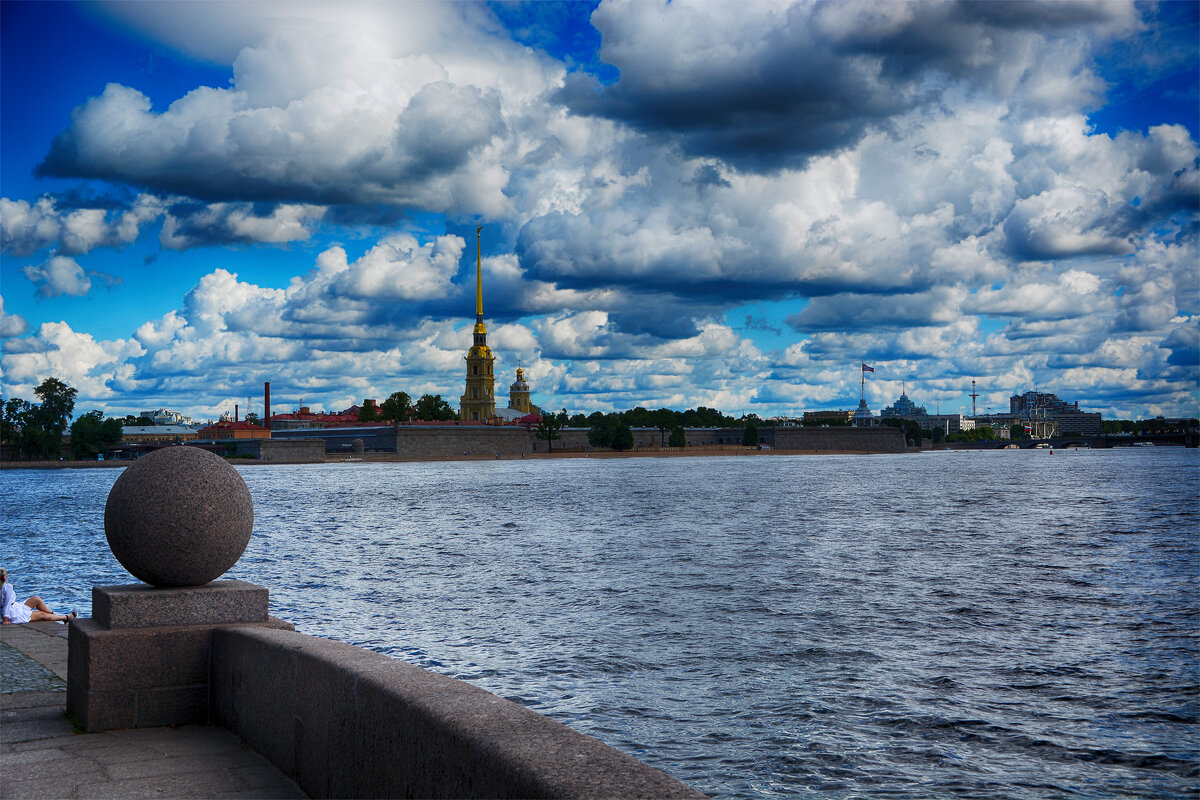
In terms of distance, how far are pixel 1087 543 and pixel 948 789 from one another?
26.9 meters

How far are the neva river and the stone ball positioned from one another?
16.9 ft

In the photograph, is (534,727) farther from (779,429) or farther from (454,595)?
(779,429)

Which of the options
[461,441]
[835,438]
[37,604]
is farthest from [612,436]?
[37,604]

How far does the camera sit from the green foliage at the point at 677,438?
179 metres

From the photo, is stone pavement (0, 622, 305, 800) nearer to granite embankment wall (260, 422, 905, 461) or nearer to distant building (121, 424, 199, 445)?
→ granite embankment wall (260, 422, 905, 461)

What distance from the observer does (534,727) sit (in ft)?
11.4

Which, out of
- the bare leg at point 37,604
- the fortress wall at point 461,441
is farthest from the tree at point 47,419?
the bare leg at point 37,604

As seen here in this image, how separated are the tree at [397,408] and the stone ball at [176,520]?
178013 millimetres

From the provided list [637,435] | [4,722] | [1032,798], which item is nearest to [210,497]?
[4,722]

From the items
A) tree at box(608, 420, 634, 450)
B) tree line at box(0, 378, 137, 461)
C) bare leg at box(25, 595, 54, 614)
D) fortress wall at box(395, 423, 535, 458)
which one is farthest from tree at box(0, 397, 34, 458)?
bare leg at box(25, 595, 54, 614)

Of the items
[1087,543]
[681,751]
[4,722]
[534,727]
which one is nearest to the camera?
[534,727]

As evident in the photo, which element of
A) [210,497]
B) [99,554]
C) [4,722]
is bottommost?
[99,554]

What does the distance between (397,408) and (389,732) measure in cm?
18265

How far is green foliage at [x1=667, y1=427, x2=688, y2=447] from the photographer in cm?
17888
